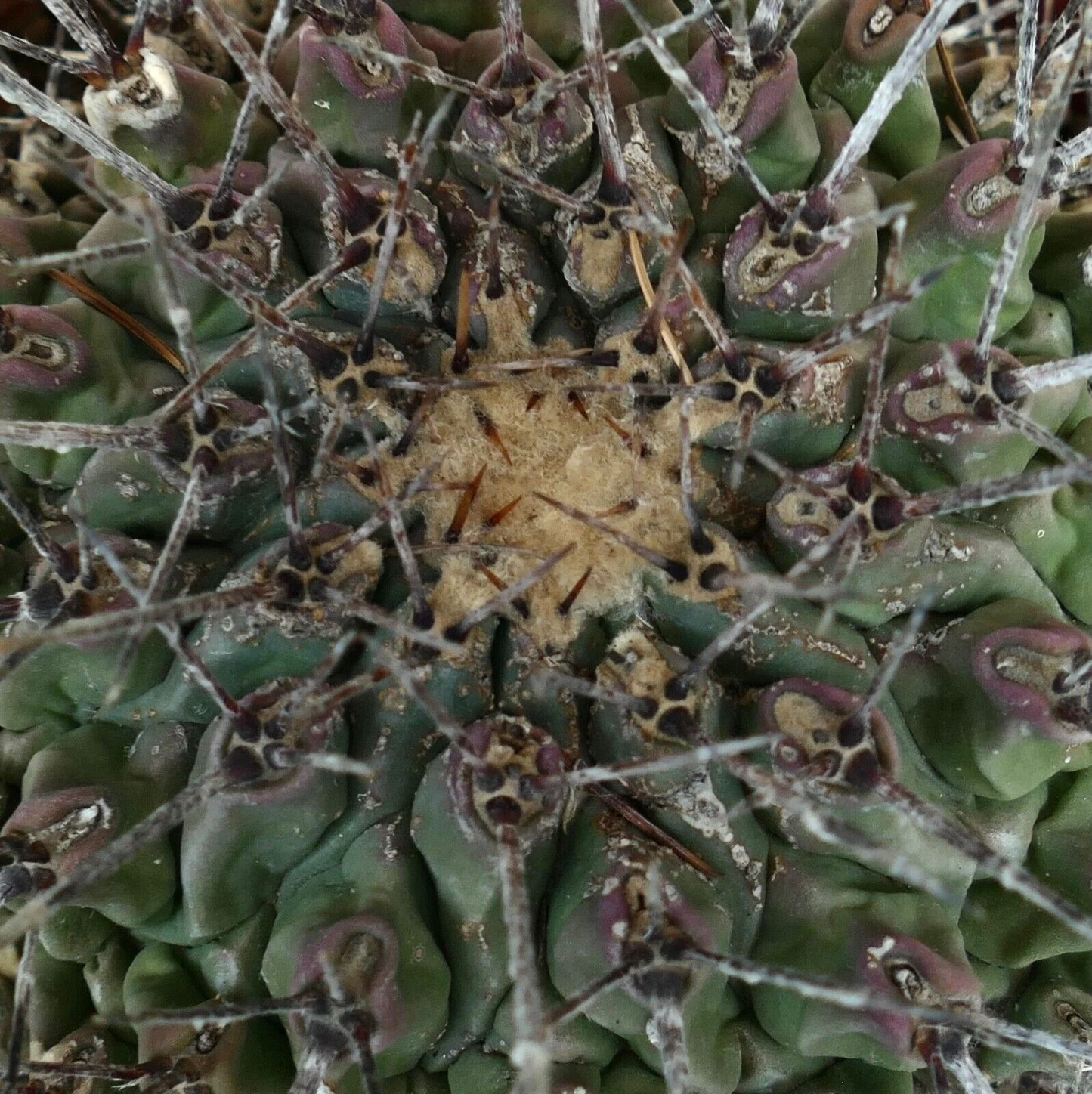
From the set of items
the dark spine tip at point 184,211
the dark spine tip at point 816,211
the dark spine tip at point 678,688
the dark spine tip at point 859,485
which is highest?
the dark spine tip at point 816,211

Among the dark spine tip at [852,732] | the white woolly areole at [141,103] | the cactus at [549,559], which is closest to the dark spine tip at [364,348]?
the cactus at [549,559]

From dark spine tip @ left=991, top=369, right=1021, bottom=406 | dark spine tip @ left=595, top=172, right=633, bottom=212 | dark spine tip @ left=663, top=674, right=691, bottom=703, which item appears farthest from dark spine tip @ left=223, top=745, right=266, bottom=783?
dark spine tip @ left=991, top=369, right=1021, bottom=406

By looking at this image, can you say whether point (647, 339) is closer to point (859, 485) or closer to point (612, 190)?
point (612, 190)

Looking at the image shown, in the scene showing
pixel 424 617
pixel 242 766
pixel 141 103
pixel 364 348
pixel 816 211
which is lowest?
pixel 242 766

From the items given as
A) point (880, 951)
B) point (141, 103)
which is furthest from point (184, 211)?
point (880, 951)

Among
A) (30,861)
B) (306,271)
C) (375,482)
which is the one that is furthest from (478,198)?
(30,861)

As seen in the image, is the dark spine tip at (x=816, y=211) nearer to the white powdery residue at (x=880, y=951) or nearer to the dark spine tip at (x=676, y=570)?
the dark spine tip at (x=676, y=570)

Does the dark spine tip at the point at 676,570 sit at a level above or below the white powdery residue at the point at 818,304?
below

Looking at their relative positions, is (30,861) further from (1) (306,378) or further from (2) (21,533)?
(1) (306,378)
